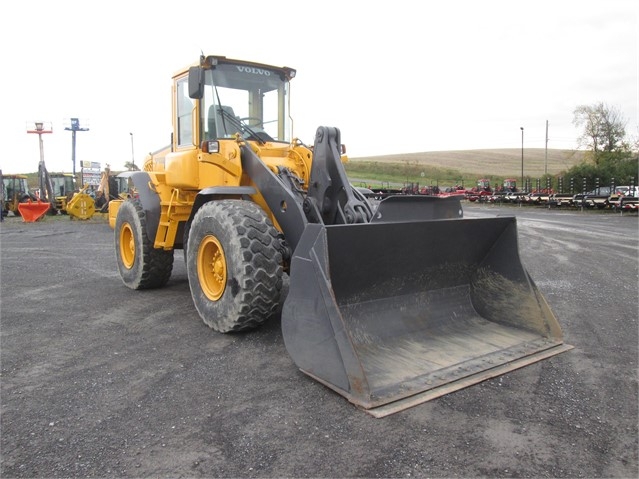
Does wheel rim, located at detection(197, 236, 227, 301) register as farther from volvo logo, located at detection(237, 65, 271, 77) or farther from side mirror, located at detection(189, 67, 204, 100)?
volvo logo, located at detection(237, 65, 271, 77)

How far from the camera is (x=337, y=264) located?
13.4ft

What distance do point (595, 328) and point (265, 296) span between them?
3.35m

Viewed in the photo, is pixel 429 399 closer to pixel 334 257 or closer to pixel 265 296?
pixel 334 257

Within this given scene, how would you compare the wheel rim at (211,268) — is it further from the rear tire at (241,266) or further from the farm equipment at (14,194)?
the farm equipment at (14,194)

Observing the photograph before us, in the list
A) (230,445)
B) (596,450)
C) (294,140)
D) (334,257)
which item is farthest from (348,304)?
(294,140)

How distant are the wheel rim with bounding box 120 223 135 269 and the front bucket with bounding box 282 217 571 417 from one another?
4397 millimetres

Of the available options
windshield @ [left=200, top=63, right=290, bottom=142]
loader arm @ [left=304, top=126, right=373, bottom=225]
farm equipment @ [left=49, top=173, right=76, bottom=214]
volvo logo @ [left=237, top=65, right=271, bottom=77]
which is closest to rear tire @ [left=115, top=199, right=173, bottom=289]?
windshield @ [left=200, top=63, right=290, bottom=142]

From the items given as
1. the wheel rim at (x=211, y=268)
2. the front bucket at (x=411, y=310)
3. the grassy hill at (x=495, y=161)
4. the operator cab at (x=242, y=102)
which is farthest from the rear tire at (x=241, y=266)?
the grassy hill at (x=495, y=161)

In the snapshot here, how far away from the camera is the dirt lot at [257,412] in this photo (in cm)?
278

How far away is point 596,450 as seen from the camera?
2.89 metres

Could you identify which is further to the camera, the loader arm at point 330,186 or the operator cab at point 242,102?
the operator cab at point 242,102

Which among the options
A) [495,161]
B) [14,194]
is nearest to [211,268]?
[14,194]

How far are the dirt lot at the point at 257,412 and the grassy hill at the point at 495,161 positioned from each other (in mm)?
60196

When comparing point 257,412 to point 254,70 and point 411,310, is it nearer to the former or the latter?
point 411,310
